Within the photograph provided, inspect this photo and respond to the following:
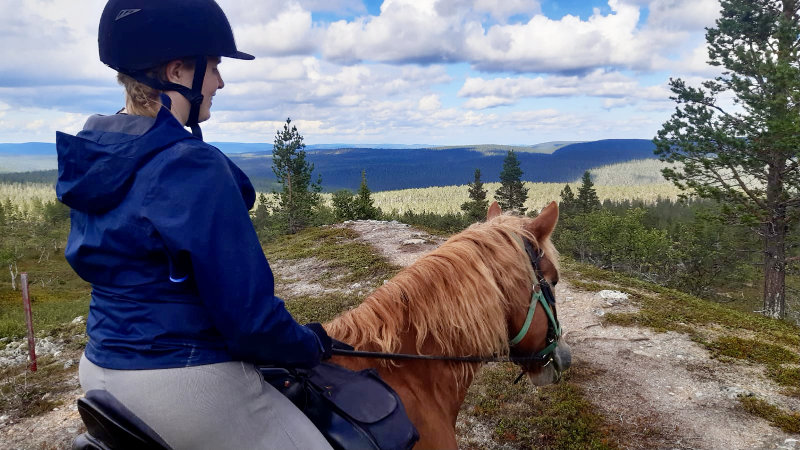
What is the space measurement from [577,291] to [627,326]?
218 cm

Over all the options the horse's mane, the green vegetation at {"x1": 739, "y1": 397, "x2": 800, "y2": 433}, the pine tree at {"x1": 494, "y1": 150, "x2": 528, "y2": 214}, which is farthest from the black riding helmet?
the pine tree at {"x1": 494, "y1": 150, "x2": 528, "y2": 214}

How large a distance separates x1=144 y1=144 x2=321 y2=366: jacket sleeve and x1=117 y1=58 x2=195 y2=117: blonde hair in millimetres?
358

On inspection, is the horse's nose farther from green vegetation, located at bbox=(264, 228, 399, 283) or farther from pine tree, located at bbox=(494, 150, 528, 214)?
pine tree, located at bbox=(494, 150, 528, 214)

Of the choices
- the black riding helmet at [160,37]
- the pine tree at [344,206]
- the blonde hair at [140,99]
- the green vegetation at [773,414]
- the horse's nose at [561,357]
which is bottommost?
the green vegetation at [773,414]

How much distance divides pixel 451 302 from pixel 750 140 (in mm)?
17151

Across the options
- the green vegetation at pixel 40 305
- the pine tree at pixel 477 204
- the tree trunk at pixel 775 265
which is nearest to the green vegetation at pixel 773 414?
the green vegetation at pixel 40 305

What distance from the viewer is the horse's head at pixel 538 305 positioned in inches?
111

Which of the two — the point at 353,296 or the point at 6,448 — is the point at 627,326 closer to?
the point at 353,296

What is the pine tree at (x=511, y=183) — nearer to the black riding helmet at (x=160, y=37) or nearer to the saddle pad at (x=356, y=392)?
the saddle pad at (x=356, y=392)

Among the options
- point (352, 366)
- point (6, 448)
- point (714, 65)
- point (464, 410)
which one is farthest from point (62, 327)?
point (714, 65)

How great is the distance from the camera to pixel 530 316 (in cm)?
283

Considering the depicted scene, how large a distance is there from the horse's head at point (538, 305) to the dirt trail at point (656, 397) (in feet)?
9.49

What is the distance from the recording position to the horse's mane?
2521mm

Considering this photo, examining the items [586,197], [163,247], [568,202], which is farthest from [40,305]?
[568,202]
